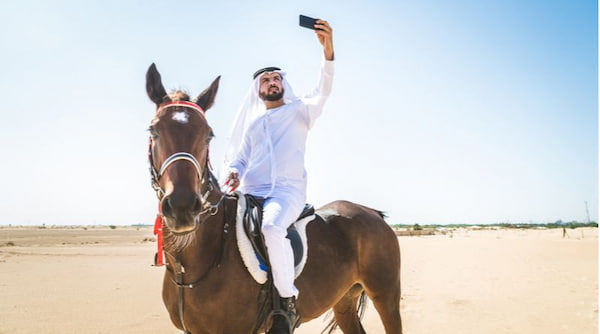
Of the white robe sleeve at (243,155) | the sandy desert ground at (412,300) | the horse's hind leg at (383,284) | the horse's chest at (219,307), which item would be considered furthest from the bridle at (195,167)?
the sandy desert ground at (412,300)

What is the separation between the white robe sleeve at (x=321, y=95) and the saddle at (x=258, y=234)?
3.12ft

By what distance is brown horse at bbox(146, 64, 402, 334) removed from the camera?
2342 millimetres

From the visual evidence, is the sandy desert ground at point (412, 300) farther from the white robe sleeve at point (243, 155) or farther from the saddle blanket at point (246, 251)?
the saddle blanket at point (246, 251)

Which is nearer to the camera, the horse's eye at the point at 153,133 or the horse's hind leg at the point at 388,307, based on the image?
the horse's eye at the point at 153,133

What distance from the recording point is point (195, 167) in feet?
7.94

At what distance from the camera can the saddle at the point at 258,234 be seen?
2.97 meters

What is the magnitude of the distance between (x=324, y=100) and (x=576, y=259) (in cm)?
1764

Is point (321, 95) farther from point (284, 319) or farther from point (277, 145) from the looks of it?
point (284, 319)

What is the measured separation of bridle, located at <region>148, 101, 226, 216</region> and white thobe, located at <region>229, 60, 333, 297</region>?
0.45m

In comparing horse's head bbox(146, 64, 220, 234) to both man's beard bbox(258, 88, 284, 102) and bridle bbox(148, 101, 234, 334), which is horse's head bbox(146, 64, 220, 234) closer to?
bridle bbox(148, 101, 234, 334)

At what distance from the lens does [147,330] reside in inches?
265

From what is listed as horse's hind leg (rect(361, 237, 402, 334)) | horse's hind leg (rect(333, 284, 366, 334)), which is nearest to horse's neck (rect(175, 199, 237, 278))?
horse's hind leg (rect(361, 237, 402, 334))

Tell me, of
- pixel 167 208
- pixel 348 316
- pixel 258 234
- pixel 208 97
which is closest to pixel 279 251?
pixel 258 234

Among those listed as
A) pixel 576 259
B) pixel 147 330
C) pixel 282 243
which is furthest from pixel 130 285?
pixel 576 259
